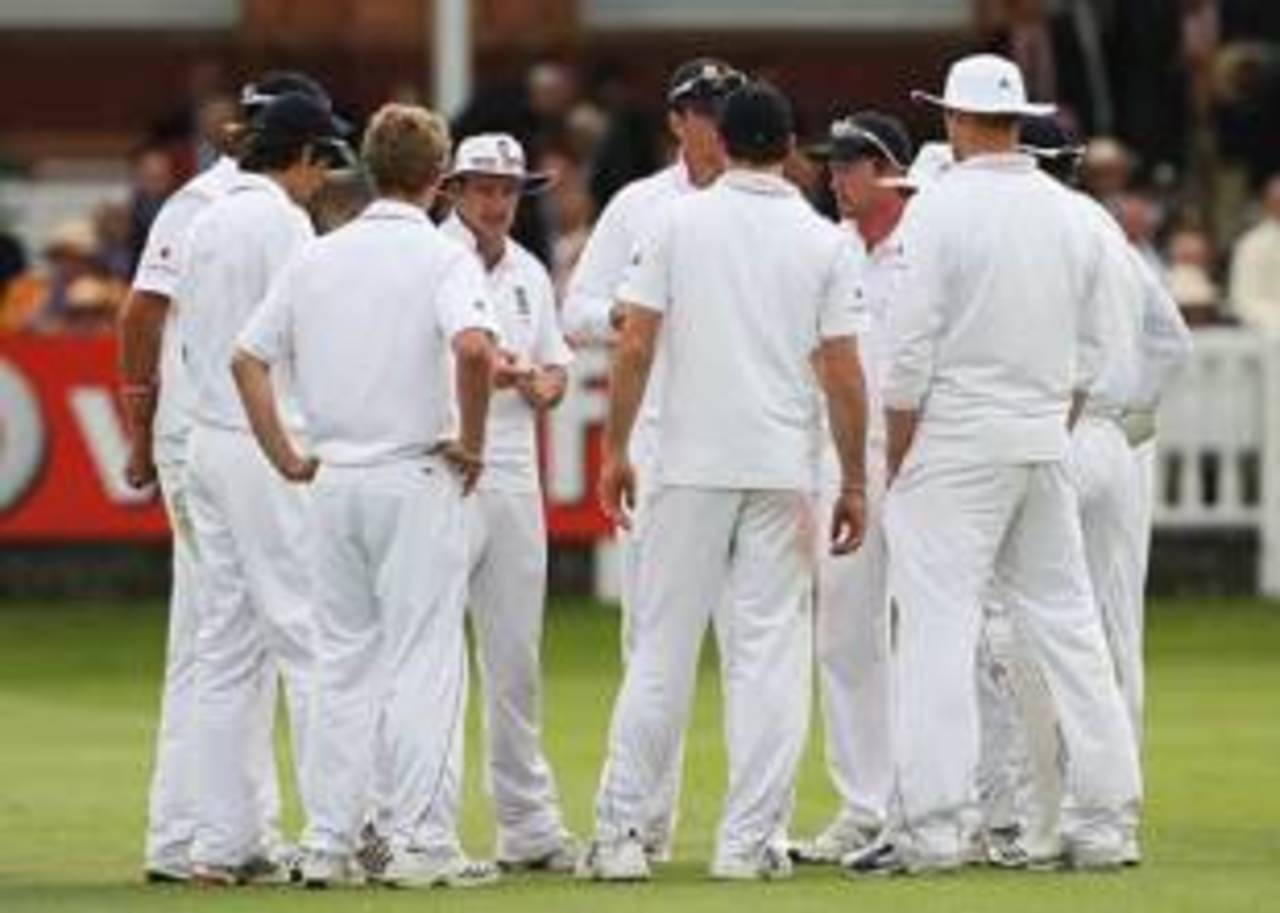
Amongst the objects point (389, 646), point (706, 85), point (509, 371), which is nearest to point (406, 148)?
point (509, 371)

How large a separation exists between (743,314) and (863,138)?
126cm

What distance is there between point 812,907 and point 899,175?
297 cm

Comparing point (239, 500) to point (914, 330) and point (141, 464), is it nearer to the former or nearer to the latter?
point (141, 464)

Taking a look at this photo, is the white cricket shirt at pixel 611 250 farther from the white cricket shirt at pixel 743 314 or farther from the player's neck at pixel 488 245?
the white cricket shirt at pixel 743 314

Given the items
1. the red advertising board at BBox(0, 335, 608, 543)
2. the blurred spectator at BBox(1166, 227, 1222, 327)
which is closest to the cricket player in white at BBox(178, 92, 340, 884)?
the red advertising board at BBox(0, 335, 608, 543)

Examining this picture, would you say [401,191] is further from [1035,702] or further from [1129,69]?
[1129,69]

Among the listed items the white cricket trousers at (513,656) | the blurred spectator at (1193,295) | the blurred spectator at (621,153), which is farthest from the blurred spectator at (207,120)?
A: the white cricket trousers at (513,656)

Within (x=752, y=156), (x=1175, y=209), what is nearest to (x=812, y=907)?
(x=752, y=156)

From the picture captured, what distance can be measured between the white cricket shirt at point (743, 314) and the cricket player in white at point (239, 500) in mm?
1130

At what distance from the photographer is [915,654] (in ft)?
57.7

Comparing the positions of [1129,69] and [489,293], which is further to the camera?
[1129,69]

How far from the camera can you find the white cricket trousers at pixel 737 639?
17484mm

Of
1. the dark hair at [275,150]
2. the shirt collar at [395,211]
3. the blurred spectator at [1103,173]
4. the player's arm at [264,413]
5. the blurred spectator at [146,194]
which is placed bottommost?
the blurred spectator at [146,194]

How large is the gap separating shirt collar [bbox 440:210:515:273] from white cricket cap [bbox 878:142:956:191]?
1223mm
